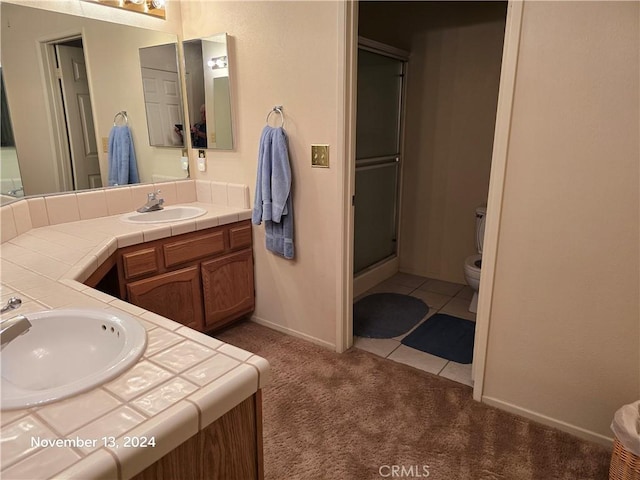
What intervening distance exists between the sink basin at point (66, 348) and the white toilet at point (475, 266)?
240 cm

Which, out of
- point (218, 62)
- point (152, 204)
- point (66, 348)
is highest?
point (218, 62)

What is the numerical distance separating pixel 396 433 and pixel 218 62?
2.29 meters

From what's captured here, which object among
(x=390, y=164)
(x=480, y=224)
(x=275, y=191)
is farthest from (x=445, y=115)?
(x=275, y=191)

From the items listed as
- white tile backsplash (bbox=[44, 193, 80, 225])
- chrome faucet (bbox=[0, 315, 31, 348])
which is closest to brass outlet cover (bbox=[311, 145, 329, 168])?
white tile backsplash (bbox=[44, 193, 80, 225])

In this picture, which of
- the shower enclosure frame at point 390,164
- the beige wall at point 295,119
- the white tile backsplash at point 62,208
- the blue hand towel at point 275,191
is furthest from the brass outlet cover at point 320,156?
the white tile backsplash at point 62,208

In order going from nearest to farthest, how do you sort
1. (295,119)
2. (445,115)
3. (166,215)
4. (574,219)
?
(574,219)
(295,119)
(166,215)
(445,115)

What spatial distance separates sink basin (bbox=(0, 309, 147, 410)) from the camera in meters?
0.99

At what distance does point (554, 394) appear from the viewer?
187 centimetres

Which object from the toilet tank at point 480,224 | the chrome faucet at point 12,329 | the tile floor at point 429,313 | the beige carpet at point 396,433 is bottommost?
the tile floor at point 429,313

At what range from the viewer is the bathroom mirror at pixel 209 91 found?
2562 millimetres

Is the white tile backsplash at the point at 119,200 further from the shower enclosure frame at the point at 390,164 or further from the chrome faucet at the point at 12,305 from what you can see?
the shower enclosure frame at the point at 390,164

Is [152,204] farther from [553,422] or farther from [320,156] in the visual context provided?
[553,422]

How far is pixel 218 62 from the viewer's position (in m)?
2.56

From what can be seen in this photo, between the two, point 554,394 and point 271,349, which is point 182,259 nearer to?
point 271,349
